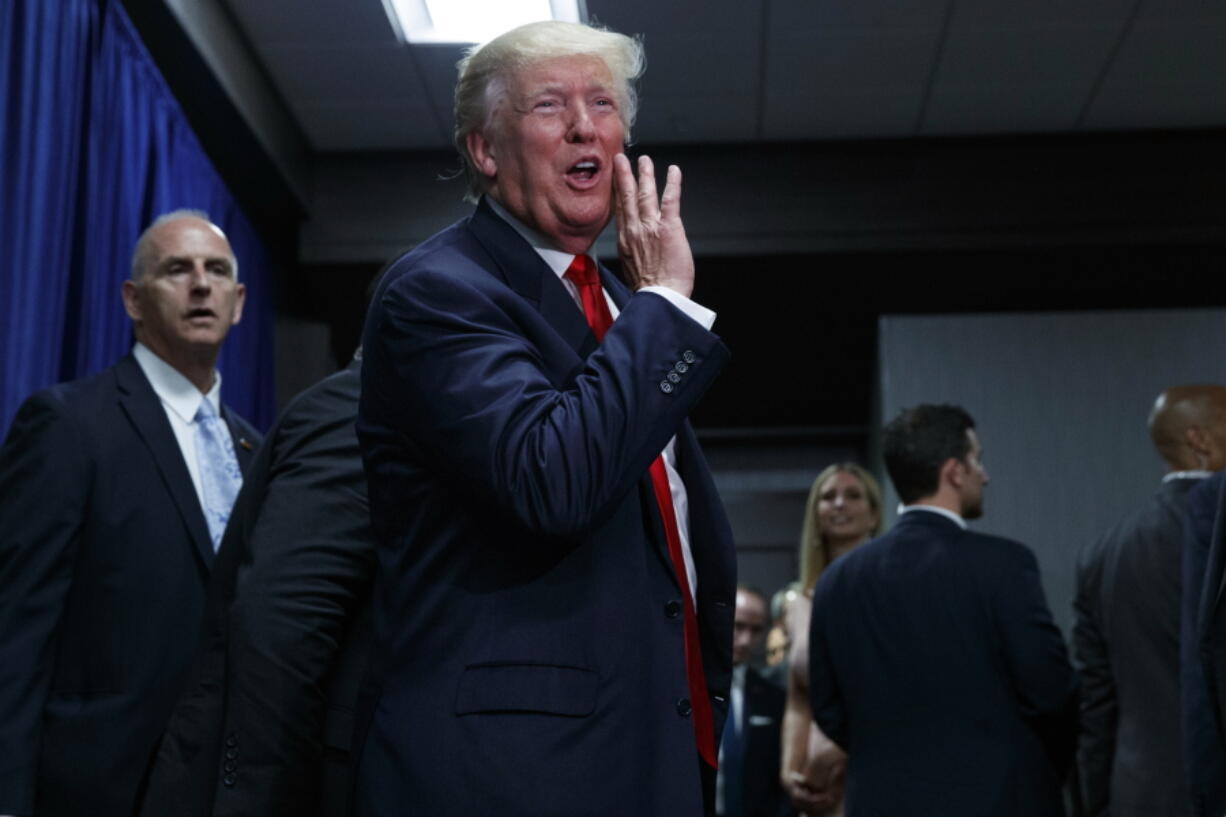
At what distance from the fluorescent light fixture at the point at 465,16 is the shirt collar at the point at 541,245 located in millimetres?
3582

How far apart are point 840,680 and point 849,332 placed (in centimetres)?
394

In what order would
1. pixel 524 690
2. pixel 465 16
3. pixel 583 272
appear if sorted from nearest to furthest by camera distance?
pixel 524 690
pixel 583 272
pixel 465 16

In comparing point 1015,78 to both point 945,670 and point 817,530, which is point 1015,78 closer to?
point 817,530

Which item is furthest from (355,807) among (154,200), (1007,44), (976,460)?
(1007,44)

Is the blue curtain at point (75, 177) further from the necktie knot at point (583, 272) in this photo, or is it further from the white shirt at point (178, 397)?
the necktie knot at point (583, 272)

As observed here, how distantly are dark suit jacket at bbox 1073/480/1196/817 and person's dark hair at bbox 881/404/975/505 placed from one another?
0.48 m

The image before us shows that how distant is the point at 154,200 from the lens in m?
4.83

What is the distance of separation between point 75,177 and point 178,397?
62.2 inches

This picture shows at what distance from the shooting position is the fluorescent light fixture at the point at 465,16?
5016 mm

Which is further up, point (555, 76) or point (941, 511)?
point (555, 76)

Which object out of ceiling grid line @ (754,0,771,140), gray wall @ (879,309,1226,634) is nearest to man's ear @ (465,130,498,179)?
ceiling grid line @ (754,0,771,140)

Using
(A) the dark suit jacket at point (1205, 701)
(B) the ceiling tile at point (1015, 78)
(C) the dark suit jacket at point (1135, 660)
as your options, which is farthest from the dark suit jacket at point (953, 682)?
(B) the ceiling tile at point (1015, 78)

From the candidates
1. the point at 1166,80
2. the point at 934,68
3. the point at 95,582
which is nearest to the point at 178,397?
the point at 95,582

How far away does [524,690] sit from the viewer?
1270 millimetres
